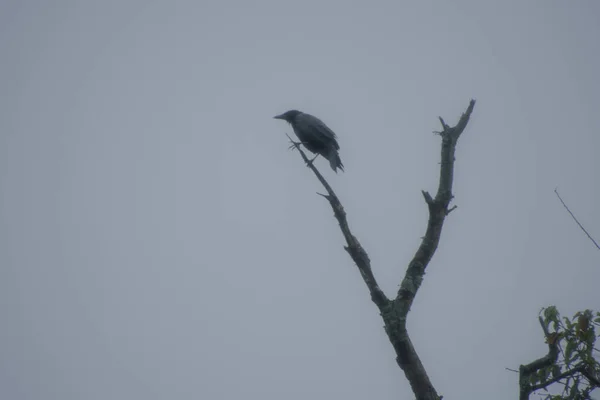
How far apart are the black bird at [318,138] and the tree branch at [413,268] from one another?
18.7 feet

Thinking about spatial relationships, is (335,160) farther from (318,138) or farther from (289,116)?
(289,116)

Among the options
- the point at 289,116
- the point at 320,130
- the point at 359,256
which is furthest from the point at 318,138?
the point at 359,256

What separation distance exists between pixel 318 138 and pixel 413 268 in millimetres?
6850

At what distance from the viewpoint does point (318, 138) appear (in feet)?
34.4

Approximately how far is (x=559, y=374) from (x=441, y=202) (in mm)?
1516

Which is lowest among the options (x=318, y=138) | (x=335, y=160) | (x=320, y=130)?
(x=335, y=160)

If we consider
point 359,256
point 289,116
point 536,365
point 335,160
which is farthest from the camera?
point 289,116

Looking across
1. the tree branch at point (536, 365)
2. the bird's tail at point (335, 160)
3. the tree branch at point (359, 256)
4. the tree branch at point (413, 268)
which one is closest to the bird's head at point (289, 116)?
the bird's tail at point (335, 160)

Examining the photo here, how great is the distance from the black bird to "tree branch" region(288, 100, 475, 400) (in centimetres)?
569

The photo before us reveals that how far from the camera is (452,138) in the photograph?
4.39 meters

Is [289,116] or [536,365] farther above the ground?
[289,116]

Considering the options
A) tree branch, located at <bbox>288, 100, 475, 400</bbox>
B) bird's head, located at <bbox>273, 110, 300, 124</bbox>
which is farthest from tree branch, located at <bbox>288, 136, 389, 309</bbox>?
bird's head, located at <bbox>273, 110, 300, 124</bbox>

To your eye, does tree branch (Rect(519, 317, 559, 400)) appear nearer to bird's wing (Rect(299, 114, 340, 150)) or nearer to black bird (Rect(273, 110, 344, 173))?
black bird (Rect(273, 110, 344, 173))

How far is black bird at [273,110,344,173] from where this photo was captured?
10.4 m
